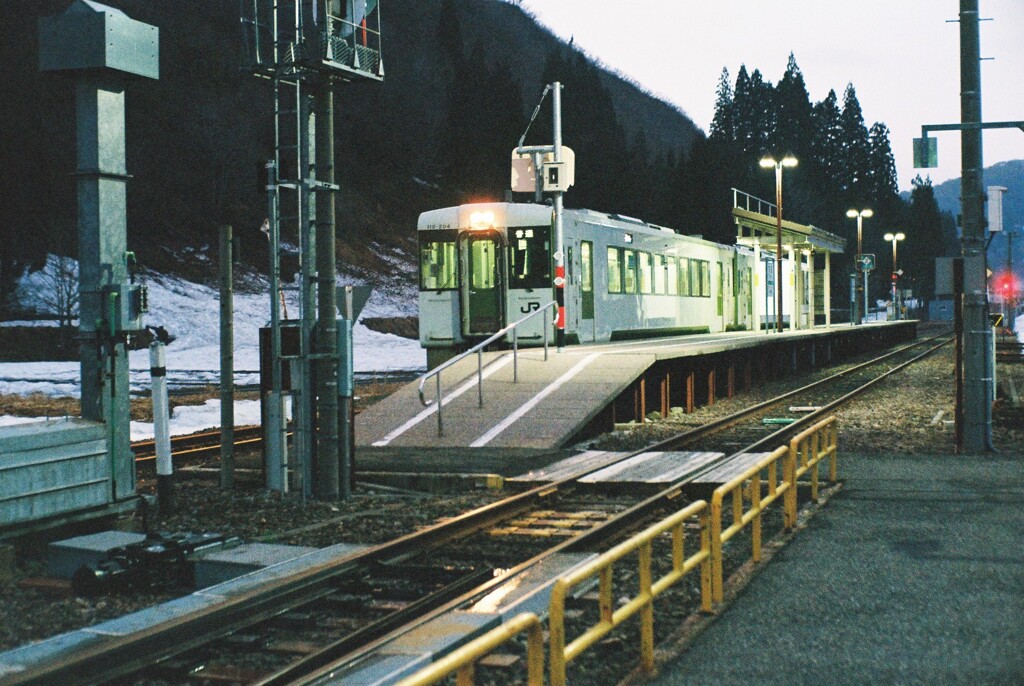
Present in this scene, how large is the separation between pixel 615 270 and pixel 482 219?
3805 mm

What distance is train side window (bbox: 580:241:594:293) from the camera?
72.7 ft

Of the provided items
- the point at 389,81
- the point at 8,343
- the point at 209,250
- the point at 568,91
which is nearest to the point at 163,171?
the point at 209,250

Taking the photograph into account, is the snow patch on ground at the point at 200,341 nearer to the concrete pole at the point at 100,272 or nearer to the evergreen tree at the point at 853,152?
the concrete pole at the point at 100,272

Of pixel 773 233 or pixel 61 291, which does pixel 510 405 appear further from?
pixel 61 291

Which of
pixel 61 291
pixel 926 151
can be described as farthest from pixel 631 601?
pixel 61 291

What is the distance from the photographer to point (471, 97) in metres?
93.5

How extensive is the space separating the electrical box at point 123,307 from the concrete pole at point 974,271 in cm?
1033

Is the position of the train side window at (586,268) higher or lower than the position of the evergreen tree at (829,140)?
lower

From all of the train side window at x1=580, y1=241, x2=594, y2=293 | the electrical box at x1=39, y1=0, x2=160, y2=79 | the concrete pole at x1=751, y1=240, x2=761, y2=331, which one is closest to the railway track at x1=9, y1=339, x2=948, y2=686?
the electrical box at x1=39, y1=0, x2=160, y2=79

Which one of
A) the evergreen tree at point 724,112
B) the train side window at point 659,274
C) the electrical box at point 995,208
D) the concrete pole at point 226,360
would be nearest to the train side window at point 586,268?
the train side window at point 659,274

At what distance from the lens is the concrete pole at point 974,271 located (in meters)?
14.6

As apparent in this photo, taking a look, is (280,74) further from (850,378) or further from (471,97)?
(471,97)

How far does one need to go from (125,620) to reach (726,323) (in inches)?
1193

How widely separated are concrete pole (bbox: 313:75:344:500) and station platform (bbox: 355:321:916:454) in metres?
3.28
